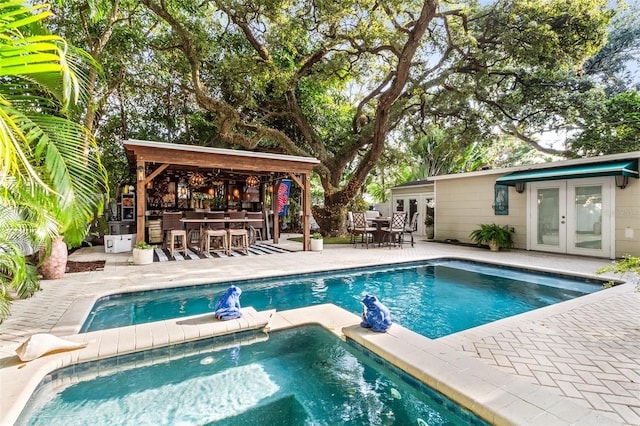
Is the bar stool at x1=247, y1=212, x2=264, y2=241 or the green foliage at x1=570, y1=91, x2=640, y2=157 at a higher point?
the green foliage at x1=570, y1=91, x2=640, y2=157

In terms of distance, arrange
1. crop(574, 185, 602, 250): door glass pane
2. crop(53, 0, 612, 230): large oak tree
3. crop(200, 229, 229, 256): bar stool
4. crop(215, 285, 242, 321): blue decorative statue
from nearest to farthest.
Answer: crop(215, 285, 242, 321): blue decorative statue → crop(574, 185, 602, 250): door glass pane → crop(200, 229, 229, 256): bar stool → crop(53, 0, 612, 230): large oak tree

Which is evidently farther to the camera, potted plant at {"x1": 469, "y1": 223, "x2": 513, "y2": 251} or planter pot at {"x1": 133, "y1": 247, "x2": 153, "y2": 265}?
potted plant at {"x1": 469, "y1": 223, "x2": 513, "y2": 251}

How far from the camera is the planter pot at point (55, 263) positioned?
18.5 feet

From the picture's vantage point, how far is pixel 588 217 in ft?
27.9

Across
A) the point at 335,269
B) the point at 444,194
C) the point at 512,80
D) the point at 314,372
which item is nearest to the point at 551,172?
the point at 444,194

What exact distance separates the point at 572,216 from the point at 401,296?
266 inches

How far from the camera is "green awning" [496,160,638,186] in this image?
7.48m

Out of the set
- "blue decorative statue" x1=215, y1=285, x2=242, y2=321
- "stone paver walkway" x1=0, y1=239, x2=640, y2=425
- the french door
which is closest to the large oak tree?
the french door

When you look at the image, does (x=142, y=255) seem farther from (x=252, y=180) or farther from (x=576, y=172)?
(x=576, y=172)

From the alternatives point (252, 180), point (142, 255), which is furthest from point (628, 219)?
point (142, 255)

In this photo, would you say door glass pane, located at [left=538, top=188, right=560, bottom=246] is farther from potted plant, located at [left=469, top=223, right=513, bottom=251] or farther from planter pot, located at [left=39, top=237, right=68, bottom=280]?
planter pot, located at [left=39, top=237, right=68, bottom=280]

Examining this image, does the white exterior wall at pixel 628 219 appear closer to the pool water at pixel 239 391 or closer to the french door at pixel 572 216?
the french door at pixel 572 216

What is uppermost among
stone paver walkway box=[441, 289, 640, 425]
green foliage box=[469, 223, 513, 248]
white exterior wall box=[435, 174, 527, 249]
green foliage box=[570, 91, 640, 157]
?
green foliage box=[570, 91, 640, 157]

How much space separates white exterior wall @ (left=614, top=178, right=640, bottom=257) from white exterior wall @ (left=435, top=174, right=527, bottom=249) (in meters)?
2.24
